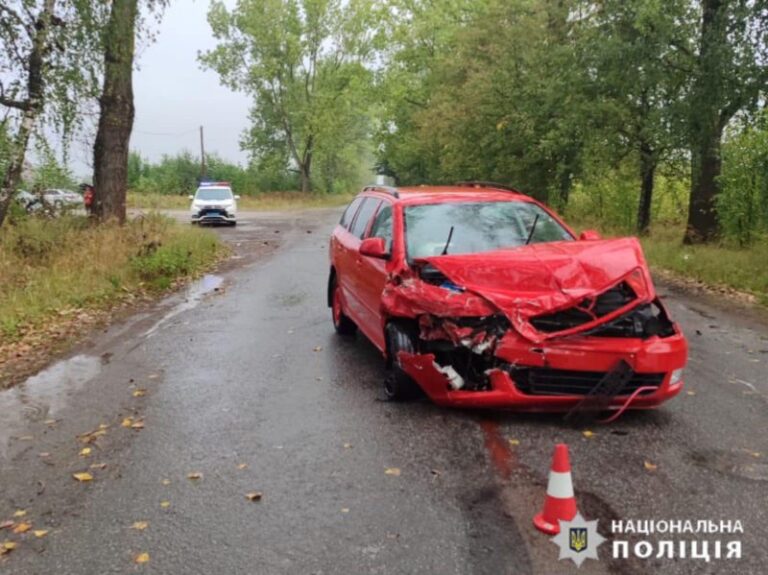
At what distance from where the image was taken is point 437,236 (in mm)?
6117

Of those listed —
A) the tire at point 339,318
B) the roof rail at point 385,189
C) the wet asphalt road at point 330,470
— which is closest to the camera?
the wet asphalt road at point 330,470

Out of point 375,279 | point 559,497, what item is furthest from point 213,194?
point 559,497

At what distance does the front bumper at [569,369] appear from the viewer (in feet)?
15.1

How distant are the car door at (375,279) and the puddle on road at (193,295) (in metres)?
3.41

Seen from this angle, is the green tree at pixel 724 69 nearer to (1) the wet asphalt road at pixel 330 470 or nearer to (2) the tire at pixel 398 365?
(1) the wet asphalt road at pixel 330 470

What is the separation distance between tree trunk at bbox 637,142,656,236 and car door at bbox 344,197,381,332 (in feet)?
41.6

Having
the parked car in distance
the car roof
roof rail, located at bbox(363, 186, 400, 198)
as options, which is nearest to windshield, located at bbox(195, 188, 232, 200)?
the parked car in distance

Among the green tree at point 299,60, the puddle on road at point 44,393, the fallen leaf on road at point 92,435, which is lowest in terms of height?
the puddle on road at point 44,393

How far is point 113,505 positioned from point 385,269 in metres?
2.95

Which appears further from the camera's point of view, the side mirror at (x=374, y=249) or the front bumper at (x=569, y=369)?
the side mirror at (x=374, y=249)

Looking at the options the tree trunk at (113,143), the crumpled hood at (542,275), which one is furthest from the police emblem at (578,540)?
the tree trunk at (113,143)

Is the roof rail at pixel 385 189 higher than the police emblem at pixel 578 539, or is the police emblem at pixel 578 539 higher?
the roof rail at pixel 385 189

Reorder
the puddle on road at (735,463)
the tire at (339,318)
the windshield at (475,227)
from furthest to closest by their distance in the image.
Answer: the tire at (339,318), the windshield at (475,227), the puddle on road at (735,463)

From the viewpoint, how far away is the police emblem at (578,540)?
124 inches
